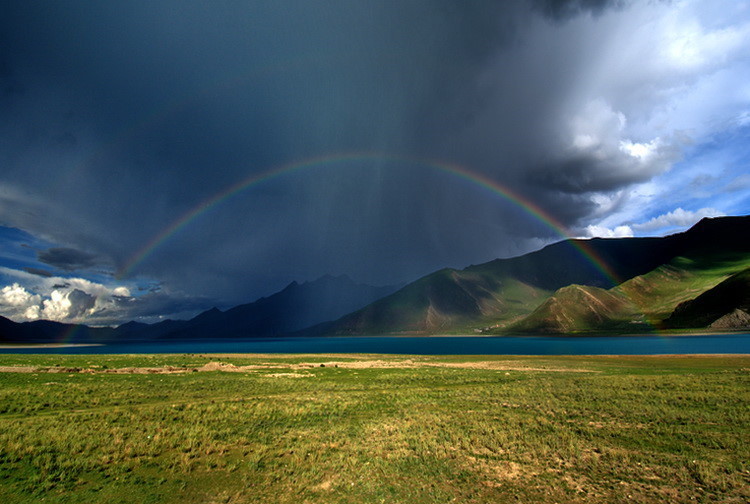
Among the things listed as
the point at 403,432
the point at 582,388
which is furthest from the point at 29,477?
the point at 582,388

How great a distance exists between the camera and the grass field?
14.5m

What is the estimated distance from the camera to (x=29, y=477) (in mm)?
15594

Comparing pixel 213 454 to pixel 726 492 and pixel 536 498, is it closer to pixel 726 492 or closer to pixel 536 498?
pixel 536 498

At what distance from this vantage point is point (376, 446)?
A: 19.9 meters

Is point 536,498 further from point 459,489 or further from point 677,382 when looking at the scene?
point 677,382

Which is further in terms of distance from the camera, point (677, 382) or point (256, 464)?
point (677, 382)

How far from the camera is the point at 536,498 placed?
1374 centimetres

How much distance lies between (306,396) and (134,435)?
1602cm

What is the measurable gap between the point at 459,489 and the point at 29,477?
17983mm

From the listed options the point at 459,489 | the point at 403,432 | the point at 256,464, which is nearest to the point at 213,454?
the point at 256,464

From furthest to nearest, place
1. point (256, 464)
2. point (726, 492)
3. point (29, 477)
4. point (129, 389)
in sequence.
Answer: point (129, 389) → point (256, 464) → point (29, 477) → point (726, 492)

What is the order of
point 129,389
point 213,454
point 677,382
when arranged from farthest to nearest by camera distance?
1. point 677,382
2. point 129,389
3. point 213,454

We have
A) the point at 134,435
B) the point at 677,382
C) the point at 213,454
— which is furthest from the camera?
the point at 677,382

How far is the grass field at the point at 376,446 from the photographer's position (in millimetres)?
14492
